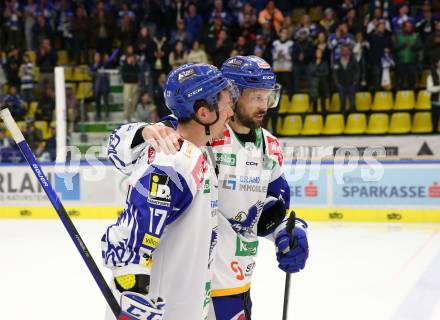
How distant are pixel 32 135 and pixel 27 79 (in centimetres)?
163

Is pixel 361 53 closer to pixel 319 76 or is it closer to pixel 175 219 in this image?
pixel 319 76

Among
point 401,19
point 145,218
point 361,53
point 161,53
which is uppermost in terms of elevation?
point 401,19

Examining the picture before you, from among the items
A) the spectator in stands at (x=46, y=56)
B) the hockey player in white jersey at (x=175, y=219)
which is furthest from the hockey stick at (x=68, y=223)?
the spectator in stands at (x=46, y=56)

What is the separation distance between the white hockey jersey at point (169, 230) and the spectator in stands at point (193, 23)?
11.0m

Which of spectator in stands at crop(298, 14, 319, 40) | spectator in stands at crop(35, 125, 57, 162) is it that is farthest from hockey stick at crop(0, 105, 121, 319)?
spectator in stands at crop(298, 14, 319, 40)

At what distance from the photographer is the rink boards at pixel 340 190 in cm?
839

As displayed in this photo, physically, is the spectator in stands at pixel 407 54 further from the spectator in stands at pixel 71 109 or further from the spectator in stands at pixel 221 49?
the spectator in stands at pixel 71 109

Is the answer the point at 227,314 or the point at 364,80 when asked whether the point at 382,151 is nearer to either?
the point at 364,80

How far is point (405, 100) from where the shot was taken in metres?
11.0

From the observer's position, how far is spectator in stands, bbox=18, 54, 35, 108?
11.3m

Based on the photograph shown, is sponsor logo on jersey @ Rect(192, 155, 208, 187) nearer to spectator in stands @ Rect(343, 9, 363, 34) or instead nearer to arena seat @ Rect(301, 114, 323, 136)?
arena seat @ Rect(301, 114, 323, 136)

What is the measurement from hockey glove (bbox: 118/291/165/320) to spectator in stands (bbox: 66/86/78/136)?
26.3 feet

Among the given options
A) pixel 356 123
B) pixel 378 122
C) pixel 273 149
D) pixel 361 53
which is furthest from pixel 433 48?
pixel 273 149

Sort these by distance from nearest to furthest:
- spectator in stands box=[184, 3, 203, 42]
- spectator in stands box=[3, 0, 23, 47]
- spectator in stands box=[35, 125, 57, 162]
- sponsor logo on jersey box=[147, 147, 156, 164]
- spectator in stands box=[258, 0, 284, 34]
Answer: sponsor logo on jersey box=[147, 147, 156, 164], spectator in stands box=[35, 125, 57, 162], spectator in stands box=[258, 0, 284, 34], spectator in stands box=[184, 3, 203, 42], spectator in stands box=[3, 0, 23, 47]
